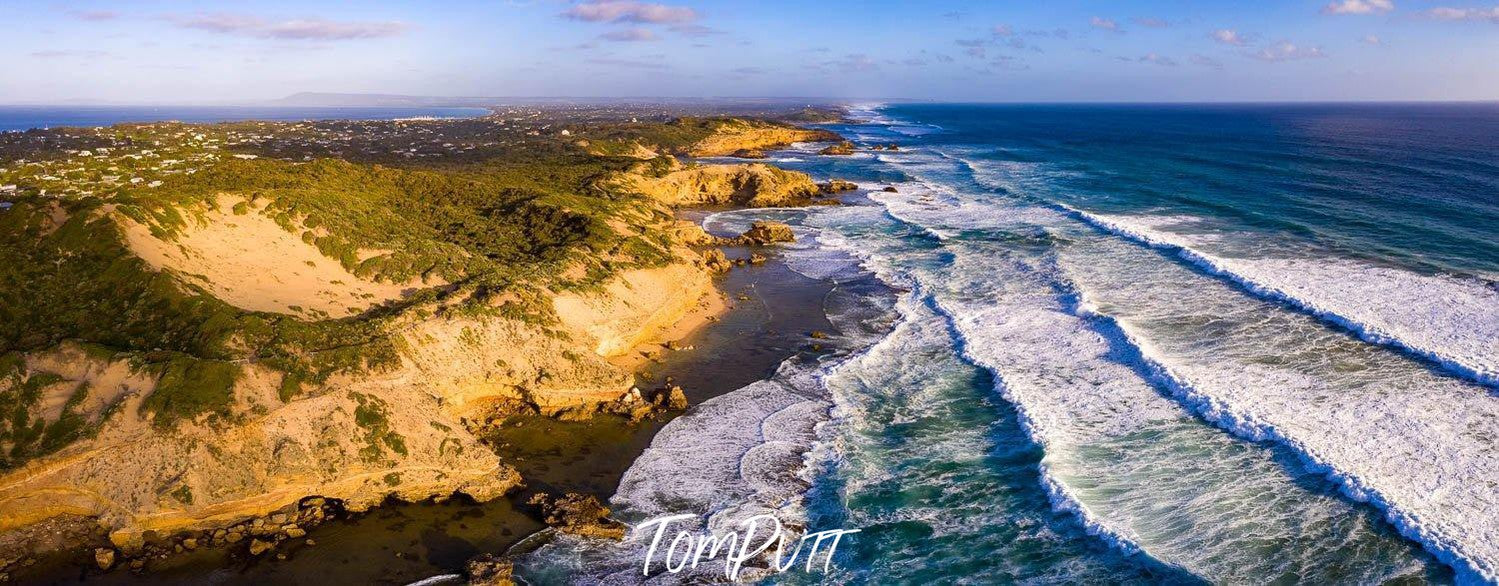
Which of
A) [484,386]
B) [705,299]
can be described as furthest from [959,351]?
[484,386]

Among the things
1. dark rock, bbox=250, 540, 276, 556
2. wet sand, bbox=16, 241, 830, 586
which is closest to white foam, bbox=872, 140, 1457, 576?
wet sand, bbox=16, 241, 830, 586

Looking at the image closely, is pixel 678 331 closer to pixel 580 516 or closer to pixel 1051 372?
pixel 580 516

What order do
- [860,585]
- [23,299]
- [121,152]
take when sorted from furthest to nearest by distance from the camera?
[121,152] < [23,299] < [860,585]

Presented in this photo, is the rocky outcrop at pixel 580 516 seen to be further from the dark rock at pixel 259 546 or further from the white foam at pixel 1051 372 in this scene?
the white foam at pixel 1051 372

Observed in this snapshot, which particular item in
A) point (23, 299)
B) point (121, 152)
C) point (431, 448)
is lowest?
point (431, 448)

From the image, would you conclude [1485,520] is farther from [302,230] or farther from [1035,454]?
[302,230]
